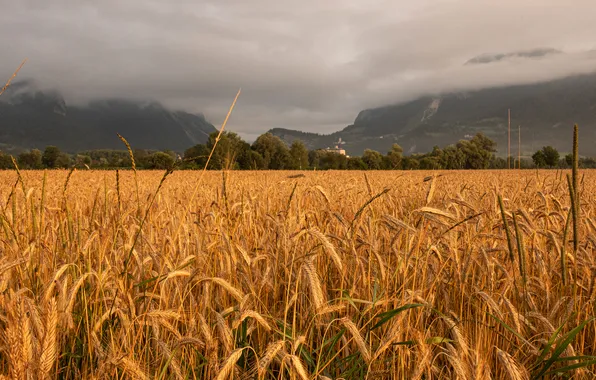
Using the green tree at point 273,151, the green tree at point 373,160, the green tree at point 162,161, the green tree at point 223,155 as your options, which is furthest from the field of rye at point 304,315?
the green tree at point 273,151

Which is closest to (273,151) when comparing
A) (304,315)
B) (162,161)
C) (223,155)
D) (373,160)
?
(373,160)

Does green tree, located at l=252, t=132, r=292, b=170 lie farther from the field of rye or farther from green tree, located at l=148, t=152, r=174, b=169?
the field of rye

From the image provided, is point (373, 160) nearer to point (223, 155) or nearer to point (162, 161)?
point (162, 161)

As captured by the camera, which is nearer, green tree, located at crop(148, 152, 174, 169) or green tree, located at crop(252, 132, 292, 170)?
green tree, located at crop(148, 152, 174, 169)

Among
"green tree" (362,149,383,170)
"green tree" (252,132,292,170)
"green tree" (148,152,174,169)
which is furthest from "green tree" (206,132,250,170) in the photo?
"green tree" (362,149,383,170)

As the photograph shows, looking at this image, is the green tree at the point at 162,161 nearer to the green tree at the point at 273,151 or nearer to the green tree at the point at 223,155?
the green tree at the point at 223,155

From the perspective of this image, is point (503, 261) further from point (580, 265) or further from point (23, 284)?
point (23, 284)

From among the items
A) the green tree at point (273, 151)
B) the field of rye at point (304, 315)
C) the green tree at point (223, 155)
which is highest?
the green tree at point (273, 151)

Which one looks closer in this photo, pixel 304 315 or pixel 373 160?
pixel 304 315

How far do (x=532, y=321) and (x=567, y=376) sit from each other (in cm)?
44

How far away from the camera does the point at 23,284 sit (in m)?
2.33

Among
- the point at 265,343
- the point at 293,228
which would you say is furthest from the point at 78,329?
the point at 293,228

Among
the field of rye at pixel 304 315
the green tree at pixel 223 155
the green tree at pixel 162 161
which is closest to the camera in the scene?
the field of rye at pixel 304 315

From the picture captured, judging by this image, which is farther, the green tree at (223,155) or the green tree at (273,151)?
the green tree at (273,151)
